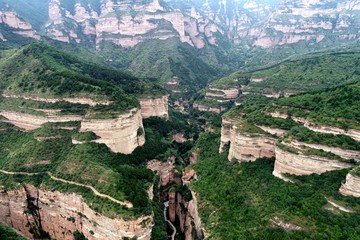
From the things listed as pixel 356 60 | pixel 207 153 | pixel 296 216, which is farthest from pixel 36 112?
pixel 356 60

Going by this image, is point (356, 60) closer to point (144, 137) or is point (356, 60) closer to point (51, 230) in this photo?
point (144, 137)

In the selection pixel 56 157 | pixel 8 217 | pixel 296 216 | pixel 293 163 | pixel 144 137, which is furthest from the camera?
pixel 144 137

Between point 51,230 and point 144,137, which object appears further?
point 144,137

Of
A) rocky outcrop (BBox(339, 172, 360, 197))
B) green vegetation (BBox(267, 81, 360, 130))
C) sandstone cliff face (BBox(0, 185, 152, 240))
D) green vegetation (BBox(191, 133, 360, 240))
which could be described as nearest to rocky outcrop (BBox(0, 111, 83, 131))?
sandstone cliff face (BBox(0, 185, 152, 240))

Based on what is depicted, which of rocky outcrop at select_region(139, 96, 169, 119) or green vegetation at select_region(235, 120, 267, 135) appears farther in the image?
rocky outcrop at select_region(139, 96, 169, 119)

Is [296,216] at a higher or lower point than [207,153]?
higher

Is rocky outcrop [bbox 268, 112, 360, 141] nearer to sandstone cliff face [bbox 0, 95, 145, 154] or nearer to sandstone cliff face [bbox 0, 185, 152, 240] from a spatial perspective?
sandstone cliff face [bbox 0, 185, 152, 240]
